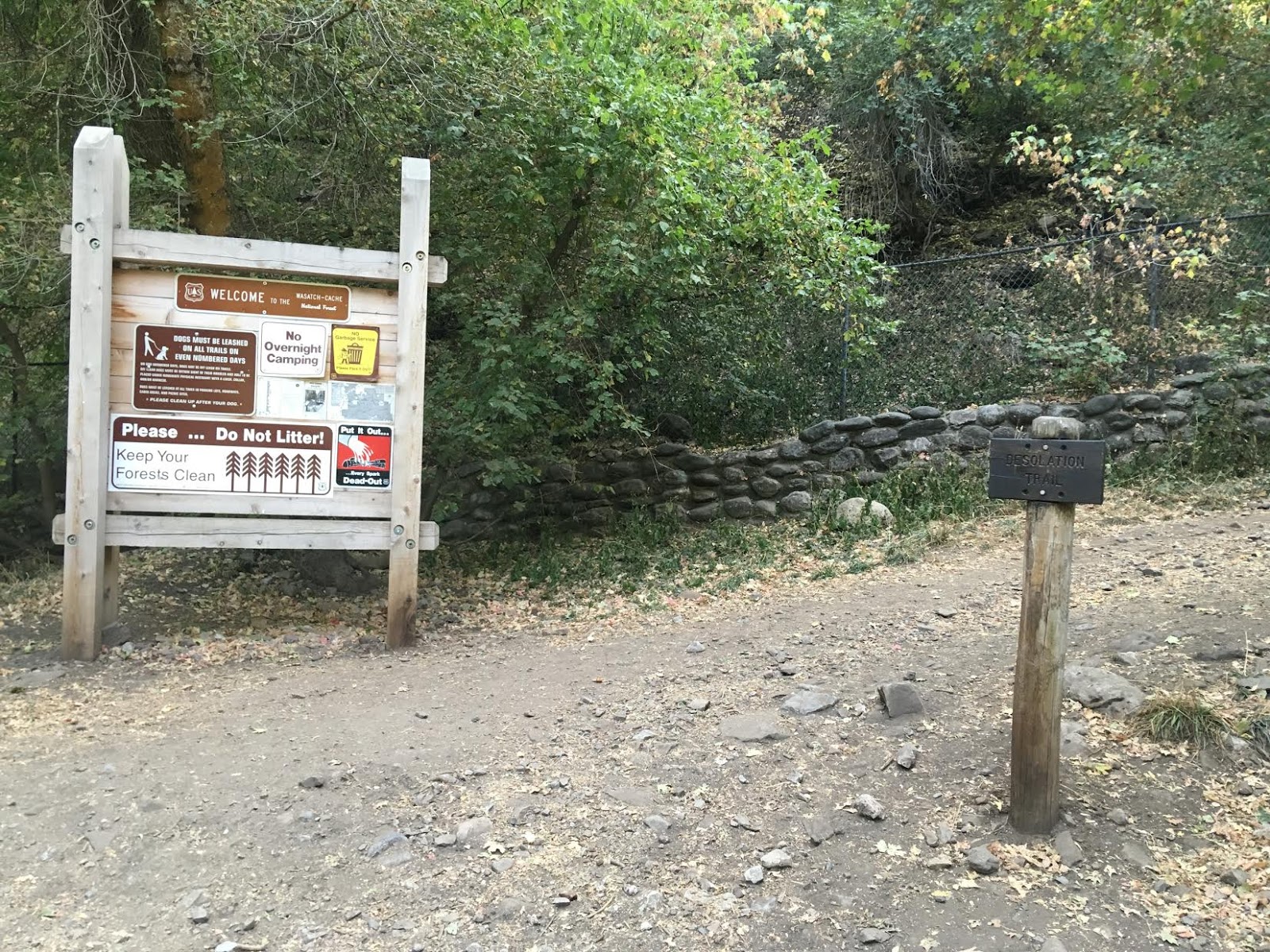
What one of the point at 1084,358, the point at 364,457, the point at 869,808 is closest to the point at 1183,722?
the point at 869,808

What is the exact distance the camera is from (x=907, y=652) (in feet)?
15.2

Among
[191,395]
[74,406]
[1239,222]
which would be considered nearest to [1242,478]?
[1239,222]

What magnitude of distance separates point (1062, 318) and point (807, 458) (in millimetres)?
2872

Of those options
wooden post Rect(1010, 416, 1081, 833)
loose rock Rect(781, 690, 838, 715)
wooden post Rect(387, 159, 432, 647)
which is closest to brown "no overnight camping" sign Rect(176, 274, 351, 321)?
wooden post Rect(387, 159, 432, 647)

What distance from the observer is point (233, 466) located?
5164 mm

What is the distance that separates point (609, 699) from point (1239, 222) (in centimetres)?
776

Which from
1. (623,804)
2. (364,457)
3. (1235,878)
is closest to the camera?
(1235,878)

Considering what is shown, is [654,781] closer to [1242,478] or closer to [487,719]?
[487,719]

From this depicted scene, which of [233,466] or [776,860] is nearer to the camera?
[776,860]

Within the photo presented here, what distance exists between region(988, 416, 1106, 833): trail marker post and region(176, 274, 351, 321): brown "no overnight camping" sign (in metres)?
3.82

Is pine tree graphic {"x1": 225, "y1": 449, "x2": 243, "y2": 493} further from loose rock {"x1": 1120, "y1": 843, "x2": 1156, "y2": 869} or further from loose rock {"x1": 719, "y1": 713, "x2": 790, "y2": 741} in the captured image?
loose rock {"x1": 1120, "y1": 843, "x2": 1156, "y2": 869}

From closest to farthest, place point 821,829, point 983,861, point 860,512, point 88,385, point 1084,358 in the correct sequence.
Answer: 1. point 983,861
2. point 821,829
3. point 88,385
4. point 860,512
5. point 1084,358

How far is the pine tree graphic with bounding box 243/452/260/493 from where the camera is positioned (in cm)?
518

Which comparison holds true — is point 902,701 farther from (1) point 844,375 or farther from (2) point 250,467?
(1) point 844,375
